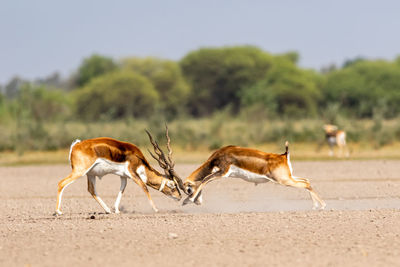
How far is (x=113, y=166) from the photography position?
40.4 ft

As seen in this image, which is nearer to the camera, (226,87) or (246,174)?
(246,174)

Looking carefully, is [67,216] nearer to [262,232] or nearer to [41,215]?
[41,215]

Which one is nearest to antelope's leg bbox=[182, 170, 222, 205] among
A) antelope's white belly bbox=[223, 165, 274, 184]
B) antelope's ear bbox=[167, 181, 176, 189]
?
antelope's white belly bbox=[223, 165, 274, 184]

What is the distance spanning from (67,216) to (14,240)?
8.15ft

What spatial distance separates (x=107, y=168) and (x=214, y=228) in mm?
2729

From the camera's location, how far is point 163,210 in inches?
517

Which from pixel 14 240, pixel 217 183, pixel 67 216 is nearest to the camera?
pixel 14 240

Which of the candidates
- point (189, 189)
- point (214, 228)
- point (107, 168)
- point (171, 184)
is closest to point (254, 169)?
point (189, 189)

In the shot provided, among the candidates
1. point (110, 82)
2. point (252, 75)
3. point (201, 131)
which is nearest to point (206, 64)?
point (252, 75)

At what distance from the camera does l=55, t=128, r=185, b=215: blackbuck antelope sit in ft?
39.4

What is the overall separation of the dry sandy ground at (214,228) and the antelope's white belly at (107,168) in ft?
2.56

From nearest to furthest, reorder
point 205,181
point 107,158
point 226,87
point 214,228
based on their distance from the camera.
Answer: point 214,228 → point 107,158 → point 205,181 → point 226,87

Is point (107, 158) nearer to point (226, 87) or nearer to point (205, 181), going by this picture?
point (205, 181)

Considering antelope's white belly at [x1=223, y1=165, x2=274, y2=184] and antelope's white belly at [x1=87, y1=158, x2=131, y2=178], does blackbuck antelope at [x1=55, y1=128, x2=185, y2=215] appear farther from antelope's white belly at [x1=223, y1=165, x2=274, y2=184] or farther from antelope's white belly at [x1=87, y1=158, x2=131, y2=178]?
antelope's white belly at [x1=223, y1=165, x2=274, y2=184]
